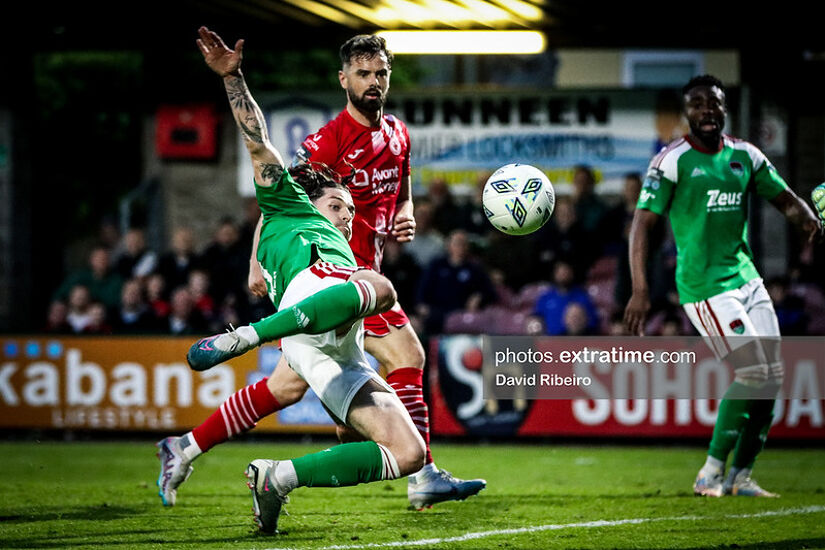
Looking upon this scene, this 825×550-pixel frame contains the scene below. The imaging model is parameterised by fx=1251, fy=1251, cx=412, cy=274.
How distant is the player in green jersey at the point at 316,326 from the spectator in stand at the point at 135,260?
805 centimetres

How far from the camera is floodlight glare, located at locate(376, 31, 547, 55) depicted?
13421 millimetres

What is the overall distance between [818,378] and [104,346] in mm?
6396

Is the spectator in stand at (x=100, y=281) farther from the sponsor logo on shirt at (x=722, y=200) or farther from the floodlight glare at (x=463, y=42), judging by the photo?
the sponsor logo on shirt at (x=722, y=200)

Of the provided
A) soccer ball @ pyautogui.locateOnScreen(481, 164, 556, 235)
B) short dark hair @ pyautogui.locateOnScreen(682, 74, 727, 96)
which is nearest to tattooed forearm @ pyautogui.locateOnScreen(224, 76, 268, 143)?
soccer ball @ pyautogui.locateOnScreen(481, 164, 556, 235)

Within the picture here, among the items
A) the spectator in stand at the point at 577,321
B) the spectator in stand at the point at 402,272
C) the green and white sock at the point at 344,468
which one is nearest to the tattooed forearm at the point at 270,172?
the green and white sock at the point at 344,468

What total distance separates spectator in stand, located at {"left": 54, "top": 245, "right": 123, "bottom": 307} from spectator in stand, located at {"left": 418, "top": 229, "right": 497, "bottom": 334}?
11.2ft

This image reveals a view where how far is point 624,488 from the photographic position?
26.2ft

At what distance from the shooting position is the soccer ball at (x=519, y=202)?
6609 millimetres

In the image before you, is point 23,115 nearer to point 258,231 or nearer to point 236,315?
point 236,315

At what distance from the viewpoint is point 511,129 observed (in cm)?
1474

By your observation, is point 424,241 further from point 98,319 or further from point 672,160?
point 672,160

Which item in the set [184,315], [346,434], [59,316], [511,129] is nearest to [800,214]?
[346,434]

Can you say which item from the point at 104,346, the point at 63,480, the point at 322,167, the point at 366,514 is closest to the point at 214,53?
the point at 322,167

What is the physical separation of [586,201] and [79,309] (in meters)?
5.28
